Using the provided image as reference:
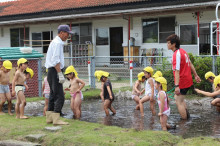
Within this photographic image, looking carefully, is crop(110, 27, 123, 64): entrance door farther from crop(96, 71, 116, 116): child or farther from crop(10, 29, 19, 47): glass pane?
crop(96, 71, 116, 116): child

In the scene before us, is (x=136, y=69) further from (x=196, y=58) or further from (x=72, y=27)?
(x=72, y=27)

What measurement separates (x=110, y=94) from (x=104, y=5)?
1155cm

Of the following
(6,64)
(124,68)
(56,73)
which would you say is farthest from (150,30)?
(56,73)

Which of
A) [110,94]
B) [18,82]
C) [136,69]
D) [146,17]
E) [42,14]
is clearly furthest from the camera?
[42,14]

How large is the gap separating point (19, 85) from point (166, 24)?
12.0 meters

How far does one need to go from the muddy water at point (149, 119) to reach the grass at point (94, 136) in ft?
2.95

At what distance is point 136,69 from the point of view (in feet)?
52.4

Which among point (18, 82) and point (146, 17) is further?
point (146, 17)

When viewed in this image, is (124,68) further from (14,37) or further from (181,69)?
(14,37)

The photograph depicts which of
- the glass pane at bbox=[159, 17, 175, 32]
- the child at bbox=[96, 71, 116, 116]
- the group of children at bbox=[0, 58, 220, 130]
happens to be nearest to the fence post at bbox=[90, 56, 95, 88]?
the group of children at bbox=[0, 58, 220, 130]

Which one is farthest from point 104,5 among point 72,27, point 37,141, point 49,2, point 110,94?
point 37,141

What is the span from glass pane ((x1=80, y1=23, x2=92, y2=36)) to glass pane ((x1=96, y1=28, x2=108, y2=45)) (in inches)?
23.1

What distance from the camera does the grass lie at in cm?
529

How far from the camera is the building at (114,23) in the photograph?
56.6ft
